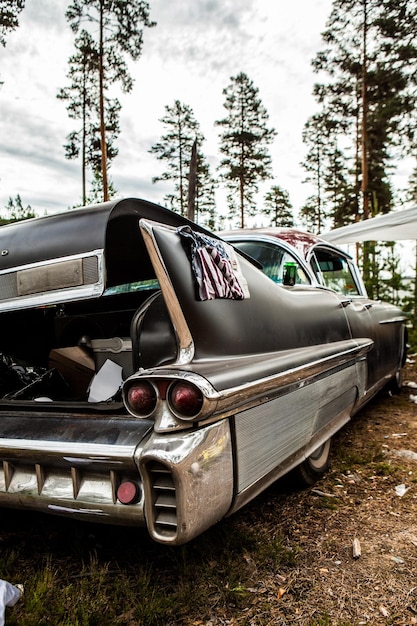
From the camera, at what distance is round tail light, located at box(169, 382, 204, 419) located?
1421 millimetres

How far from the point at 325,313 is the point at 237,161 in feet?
79.5

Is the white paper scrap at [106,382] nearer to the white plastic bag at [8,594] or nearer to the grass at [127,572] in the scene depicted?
the grass at [127,572]

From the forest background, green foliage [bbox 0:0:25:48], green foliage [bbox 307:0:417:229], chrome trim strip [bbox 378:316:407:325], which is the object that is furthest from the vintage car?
green foliage [bbox 0:0:25:48]

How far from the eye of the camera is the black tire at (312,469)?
2551mm

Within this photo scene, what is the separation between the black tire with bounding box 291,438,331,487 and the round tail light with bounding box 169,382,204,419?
1.32m

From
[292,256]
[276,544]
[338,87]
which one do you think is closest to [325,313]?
[292,256]

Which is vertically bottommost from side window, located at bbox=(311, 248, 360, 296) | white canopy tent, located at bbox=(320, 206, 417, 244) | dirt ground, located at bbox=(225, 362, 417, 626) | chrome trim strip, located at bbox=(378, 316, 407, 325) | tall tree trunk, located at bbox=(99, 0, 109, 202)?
dirt ground, located at bbox=(225, 362, 417, 626)

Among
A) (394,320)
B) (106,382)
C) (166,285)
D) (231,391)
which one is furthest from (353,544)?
(394,320)

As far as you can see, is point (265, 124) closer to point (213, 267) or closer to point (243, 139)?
point (243, 139)

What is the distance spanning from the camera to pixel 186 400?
1.43 m

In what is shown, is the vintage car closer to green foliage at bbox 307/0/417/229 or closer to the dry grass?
the dry grass

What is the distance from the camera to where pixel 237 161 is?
1003 inches

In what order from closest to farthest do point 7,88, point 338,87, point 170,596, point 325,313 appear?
1. point 170,596
2. point 325,313
3. point 7,88
4. point 338,87

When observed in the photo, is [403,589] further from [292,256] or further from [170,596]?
Answer: [292,256]
